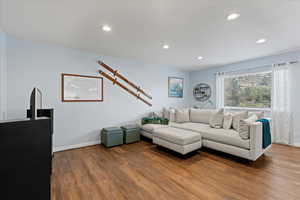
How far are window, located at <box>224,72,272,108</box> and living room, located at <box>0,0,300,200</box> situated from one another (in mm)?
31

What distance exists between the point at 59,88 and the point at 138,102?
2126mm

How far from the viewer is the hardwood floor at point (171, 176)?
1.68 meters

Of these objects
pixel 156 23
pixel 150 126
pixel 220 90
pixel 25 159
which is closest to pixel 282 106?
pixel 220 90

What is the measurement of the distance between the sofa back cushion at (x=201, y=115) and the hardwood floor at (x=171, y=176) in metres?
1.11

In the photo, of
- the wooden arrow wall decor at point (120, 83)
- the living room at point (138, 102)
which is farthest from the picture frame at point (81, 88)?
the wooden arrow wall decor at point (120, 83)

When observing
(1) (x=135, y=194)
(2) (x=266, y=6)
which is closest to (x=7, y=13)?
(1) (x=135, y=194)

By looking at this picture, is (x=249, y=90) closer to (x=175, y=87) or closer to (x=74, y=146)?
(x=175, y=87)

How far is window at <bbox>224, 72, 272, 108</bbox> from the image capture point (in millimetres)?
3834

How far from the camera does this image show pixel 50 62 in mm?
2912

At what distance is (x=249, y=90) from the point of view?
4164 millimetres

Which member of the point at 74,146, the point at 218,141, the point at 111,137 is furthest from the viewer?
the point at 111,137

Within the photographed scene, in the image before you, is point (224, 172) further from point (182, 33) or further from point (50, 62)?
point (50, 62)

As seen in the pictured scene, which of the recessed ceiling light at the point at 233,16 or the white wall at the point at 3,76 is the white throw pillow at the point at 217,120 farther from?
the white wall at the point at 3,76

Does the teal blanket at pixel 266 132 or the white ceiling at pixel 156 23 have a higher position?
Result: the white ceiling at pixel 156 23
